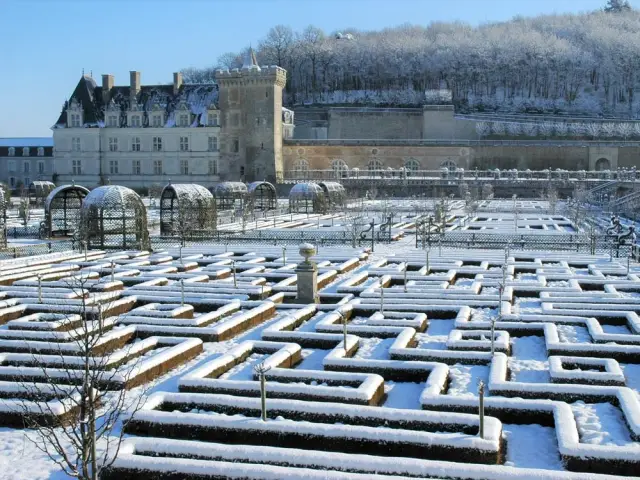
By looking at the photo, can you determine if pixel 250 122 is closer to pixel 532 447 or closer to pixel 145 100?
pixel 145 100

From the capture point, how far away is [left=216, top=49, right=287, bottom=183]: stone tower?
61.2 meters

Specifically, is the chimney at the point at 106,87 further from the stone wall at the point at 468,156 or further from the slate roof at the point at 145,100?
the stone wall at the point at 468,156

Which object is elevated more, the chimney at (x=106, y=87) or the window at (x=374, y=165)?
the chimney at (x=106, y=87)

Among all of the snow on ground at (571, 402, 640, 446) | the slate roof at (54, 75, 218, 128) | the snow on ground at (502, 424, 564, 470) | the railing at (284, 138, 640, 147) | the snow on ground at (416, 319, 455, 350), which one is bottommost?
the snow on ground at (502, 424, 564, 470)

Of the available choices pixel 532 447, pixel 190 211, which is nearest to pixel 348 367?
pixel 532 447

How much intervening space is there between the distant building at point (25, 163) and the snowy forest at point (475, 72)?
30922mm

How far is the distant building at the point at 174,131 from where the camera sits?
2429 inches

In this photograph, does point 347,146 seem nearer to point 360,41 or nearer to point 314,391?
point 360,41

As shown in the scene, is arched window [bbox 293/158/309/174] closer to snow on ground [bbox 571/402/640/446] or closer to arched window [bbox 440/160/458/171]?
arched window [bbox 440/160/458/171]

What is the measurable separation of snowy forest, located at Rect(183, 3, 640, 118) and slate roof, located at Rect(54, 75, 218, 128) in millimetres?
26621

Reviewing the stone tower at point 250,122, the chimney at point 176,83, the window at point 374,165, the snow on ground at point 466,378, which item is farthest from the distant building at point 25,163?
the snow on ground at point 466,378

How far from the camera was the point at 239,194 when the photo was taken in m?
44.8

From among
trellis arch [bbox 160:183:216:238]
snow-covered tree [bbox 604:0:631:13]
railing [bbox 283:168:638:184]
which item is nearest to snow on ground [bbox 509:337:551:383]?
trellis arch [bbox 160:183:216:238]

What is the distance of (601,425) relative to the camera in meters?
8.65
